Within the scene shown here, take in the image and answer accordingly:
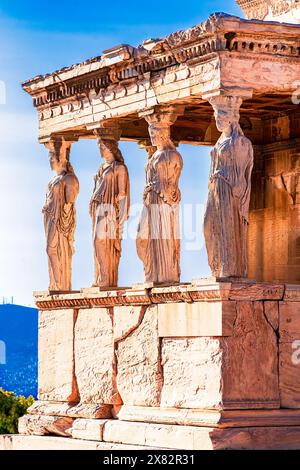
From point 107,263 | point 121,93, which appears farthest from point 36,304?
point 121,93

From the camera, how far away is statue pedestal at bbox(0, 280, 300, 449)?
877 inches

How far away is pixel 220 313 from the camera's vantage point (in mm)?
22234

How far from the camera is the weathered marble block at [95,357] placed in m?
24.6

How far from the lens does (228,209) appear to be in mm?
22516

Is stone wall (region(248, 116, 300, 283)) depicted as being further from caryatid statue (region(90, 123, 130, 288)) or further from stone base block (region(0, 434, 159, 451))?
stone base block (region(0, 434, 159, 451))

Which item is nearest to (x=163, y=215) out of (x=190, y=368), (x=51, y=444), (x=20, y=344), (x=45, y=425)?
(x=190, y=368)

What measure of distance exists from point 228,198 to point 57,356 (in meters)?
4.52

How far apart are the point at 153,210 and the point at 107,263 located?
5.20ft

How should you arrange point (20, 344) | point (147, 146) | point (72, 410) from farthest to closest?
1. point (20, 344)
2. point (147, 146)
3. point (72, 410)

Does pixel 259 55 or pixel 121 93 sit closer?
pixel 259 55

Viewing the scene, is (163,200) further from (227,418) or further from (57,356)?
(57,356)
